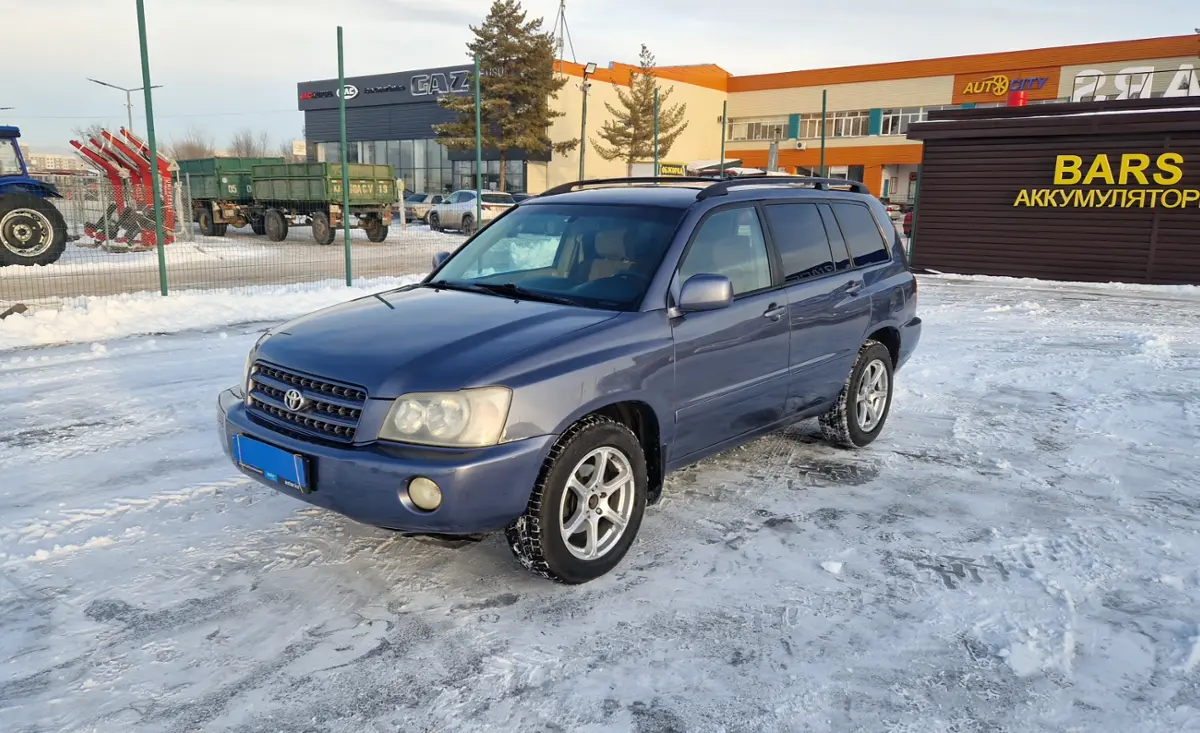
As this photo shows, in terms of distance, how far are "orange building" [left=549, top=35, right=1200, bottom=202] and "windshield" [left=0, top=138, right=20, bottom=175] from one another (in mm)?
31233

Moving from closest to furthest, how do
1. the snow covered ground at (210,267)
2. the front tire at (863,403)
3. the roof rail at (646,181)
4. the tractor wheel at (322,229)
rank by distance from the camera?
the roof rail at (646,181)
the front tire at (863,403)
the snow covered ground at (210,267)
the tractor wheel at (322,229)

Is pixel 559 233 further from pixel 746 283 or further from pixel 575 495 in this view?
pixel 575 495

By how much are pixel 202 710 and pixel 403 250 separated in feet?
68.1

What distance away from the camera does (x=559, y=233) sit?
469 centimetres

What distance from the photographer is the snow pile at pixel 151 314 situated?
881 cm

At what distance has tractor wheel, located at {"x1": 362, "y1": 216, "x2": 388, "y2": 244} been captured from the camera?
24808mm

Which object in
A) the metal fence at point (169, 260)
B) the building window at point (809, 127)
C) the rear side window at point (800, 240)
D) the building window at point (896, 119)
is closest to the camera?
the rear side window at point (800, 240)

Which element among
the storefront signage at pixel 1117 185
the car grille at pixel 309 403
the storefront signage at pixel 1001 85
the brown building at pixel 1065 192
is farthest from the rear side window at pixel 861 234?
the storefront signage at pixel 1001 85

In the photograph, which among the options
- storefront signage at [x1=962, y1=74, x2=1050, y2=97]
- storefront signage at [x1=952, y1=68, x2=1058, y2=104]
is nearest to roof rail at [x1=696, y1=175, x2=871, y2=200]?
storefront signage at [x1=952, y1=68, x2=1058, y2=104]

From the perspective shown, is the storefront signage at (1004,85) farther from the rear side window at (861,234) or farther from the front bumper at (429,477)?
the front bumper at (429,477)

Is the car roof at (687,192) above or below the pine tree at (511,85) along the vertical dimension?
below

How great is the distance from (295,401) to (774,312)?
2.55 m

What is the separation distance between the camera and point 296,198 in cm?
2466

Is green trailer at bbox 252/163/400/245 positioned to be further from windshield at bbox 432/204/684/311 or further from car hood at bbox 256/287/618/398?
car hood at bbox 256/287/618/398
